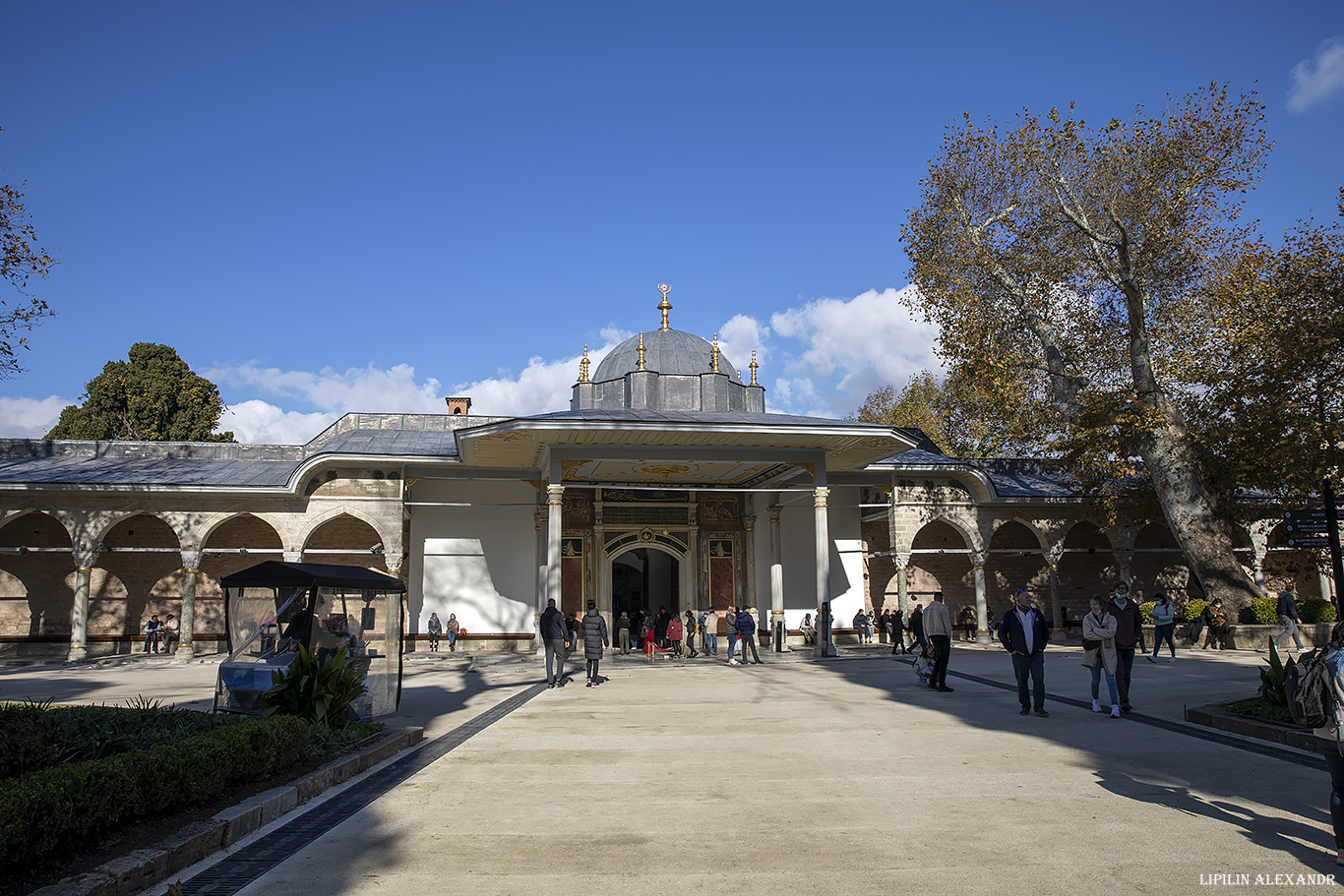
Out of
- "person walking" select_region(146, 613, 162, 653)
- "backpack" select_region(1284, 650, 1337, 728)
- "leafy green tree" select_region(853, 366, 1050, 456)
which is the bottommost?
"person walking" select_region(146, 613, 162, 653)

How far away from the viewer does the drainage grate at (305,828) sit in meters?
3.99

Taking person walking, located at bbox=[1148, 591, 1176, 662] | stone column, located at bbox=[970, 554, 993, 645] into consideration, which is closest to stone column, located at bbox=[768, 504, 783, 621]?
stone column, located at bbox=[970, 554, 993, 645]

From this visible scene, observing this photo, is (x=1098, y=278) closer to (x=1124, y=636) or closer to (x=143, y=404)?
(x=1124, y=636)

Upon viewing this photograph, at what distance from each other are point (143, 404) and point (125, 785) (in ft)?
106

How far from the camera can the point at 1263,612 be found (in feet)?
53.5

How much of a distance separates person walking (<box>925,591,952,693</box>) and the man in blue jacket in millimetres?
2115

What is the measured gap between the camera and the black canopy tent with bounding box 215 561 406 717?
24.8 feet

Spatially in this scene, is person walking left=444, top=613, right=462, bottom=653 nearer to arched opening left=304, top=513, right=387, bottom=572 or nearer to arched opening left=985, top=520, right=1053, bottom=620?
arched opening left=304, top=513, right=387, bottom=572

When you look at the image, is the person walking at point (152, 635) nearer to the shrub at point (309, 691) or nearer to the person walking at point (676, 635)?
the person walking at point (676, 635)

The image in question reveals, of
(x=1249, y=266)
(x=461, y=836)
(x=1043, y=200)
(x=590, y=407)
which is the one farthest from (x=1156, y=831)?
(x=590, y=407)

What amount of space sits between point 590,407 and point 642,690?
463 inches

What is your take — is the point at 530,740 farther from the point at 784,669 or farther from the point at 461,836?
the point at 784,669

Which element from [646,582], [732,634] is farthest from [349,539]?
[732,634]

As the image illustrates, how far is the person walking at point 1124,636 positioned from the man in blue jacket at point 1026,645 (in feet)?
2.22
